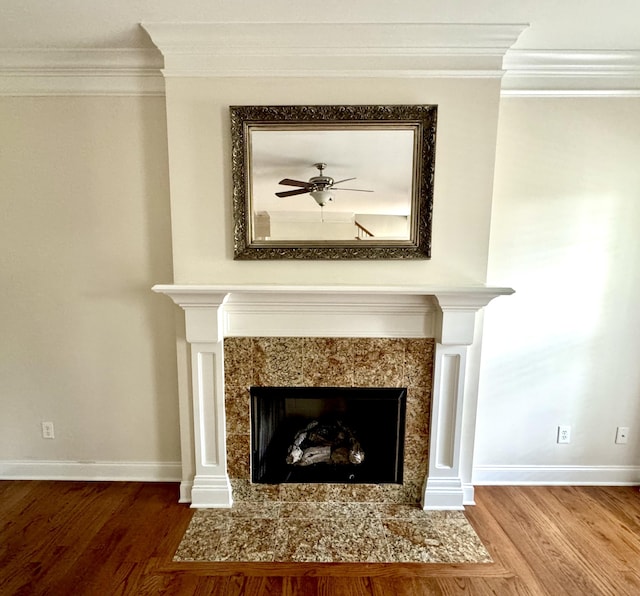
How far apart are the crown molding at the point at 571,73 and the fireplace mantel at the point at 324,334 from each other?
4.06 feet

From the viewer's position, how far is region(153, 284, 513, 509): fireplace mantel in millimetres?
1915

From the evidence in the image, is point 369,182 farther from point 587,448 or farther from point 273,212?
point 587,448

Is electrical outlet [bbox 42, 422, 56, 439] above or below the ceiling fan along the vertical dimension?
below

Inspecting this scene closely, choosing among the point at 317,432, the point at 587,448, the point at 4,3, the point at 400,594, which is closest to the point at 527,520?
the point at 587,448

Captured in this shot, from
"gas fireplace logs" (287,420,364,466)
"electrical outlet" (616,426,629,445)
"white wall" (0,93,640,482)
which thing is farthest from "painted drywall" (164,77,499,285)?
"electrical outlet" (616,426,629,445)

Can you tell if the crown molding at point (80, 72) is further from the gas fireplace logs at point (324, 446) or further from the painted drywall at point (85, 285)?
the gas fireplace logs at point (324, 446)

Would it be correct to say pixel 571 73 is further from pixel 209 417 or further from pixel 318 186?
pixel 209 417

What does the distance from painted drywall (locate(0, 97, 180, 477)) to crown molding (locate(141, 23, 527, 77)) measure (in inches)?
15.5

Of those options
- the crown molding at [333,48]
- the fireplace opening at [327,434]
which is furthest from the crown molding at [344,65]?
the fireplace opening at [327,434]

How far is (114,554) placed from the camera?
179 centimetres

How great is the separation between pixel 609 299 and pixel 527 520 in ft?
4.51

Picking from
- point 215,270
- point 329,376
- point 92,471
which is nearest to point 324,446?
point 329,376

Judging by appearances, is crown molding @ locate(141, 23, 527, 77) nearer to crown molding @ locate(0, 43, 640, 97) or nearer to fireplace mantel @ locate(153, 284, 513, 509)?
crown molding @ locate(0, 43, 640, 97)

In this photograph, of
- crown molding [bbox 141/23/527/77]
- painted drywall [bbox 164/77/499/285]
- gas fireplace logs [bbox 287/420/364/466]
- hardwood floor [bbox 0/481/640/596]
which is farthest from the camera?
gas fireplace logs [bbox 287/420/364/466]
